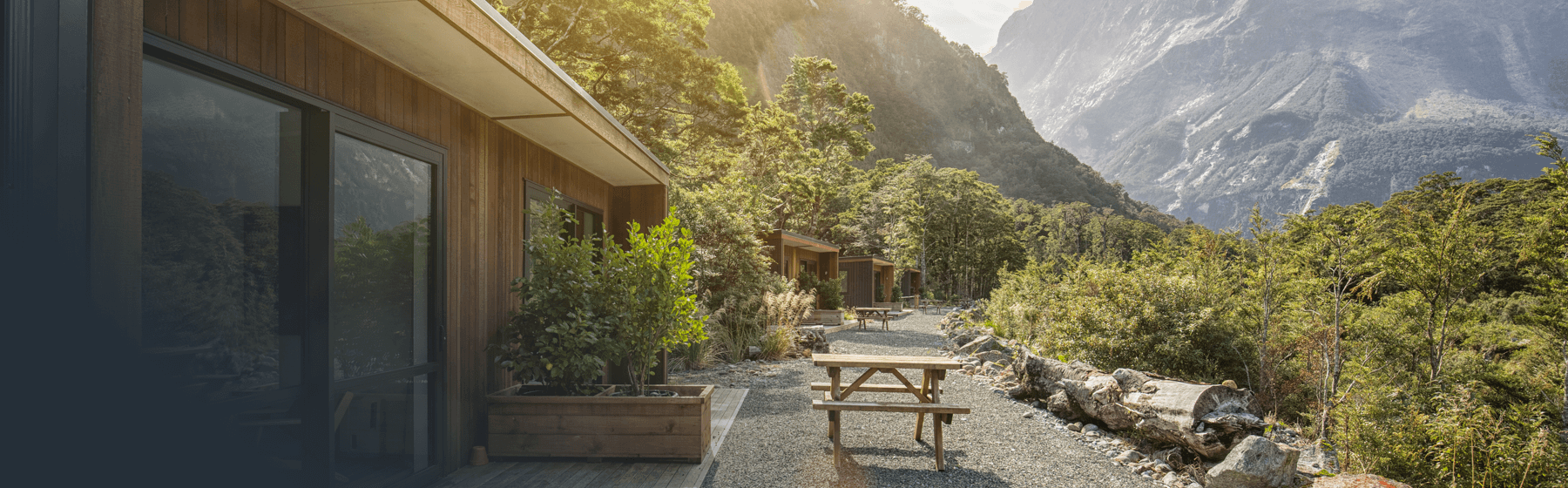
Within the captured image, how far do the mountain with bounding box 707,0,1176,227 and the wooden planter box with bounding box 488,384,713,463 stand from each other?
150ft

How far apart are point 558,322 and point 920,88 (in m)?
88.2

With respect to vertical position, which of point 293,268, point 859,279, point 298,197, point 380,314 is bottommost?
point 859,279

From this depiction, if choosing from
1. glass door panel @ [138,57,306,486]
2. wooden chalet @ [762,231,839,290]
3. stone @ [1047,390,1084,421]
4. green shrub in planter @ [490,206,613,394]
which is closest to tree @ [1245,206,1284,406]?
stone @ [1047,390,1084,421]

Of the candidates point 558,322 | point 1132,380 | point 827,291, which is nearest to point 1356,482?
point 1132,380

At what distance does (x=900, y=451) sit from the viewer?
4438mm

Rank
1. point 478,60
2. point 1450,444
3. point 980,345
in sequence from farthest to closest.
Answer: point 980,345 → point 1450,444 → point 478,60

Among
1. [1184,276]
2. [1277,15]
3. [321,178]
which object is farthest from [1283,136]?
[321,178]

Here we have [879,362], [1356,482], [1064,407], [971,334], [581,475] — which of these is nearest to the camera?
[1356,482]

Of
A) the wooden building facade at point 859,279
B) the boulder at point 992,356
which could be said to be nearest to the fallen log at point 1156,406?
the boulder at point 992,356

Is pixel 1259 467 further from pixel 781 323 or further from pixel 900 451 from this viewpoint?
pixel 781 323

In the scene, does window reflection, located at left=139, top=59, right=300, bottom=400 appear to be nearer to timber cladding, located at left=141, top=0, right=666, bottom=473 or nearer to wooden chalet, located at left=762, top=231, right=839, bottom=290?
timber cladding, located at left=141, top=0, right=666, bottom=473

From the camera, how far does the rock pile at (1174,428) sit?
371 centimetres

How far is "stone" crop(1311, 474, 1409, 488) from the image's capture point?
3.11 m

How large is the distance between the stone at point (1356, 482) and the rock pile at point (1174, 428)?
31cm
